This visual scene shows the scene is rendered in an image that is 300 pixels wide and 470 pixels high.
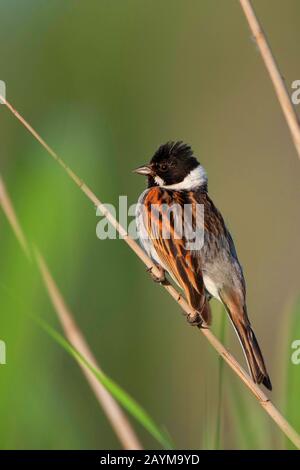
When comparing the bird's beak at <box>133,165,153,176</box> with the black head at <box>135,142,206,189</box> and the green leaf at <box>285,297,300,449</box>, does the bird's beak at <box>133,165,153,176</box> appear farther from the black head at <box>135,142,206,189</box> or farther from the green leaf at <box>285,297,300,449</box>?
the green leaf at <box>285,297,300,449</box>

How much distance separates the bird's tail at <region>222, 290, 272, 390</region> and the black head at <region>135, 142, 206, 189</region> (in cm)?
75

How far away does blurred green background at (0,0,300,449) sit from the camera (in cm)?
184

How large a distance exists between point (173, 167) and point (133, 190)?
697 mm

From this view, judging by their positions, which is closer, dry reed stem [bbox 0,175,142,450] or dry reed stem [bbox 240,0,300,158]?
dry reed stem [bbox 0,175,142,450]

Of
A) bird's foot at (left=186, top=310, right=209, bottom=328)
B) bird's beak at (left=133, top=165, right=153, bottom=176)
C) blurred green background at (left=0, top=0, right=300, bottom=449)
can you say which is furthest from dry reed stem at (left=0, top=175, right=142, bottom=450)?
bird's beak at (left=133, top=165, right=153, bottom=176)

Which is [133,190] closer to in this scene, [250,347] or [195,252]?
[195,252]

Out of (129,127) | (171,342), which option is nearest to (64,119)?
(171,342)

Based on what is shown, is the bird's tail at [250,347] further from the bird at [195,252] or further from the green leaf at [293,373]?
the green leaf at [293,373]

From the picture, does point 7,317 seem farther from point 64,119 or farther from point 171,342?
point 171,342

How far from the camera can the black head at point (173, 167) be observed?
3.39m

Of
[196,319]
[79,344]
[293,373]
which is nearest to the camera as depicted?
[293,373]

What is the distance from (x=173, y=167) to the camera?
11.2 ft

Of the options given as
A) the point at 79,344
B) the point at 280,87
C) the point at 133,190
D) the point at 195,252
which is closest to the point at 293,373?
the point at 79,344

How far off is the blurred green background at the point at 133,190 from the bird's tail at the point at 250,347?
17cm
